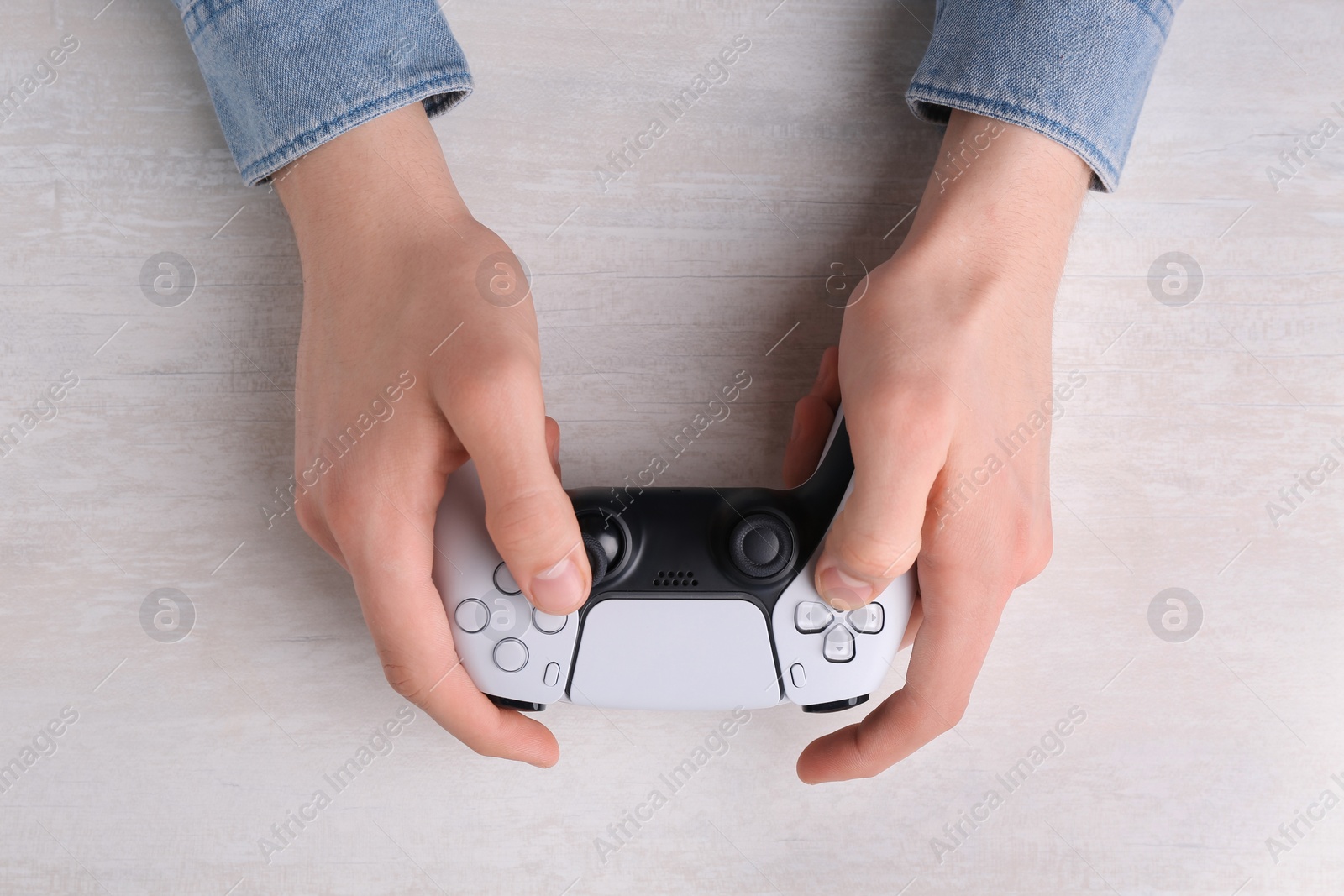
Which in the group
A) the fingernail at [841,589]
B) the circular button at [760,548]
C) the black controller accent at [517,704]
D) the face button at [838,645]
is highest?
the circular button at [760,548]

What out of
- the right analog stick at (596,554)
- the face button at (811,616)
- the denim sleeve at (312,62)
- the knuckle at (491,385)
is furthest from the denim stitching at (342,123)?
the face button at (811,616)

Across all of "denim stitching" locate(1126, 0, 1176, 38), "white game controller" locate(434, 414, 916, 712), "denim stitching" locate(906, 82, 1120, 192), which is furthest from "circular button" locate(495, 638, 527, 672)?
"denim stitching" locate(1126, 0, 1176, 38)

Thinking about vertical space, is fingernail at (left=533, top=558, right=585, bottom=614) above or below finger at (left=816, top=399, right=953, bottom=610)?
below

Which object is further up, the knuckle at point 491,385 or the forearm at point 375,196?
the forearm at point 375,196

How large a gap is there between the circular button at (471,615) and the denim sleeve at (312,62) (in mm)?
338

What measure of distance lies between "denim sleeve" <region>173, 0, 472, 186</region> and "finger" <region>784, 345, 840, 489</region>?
347 millimetres

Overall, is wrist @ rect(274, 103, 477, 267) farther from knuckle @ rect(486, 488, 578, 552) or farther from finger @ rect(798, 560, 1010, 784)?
finger @ rect(798, 560, 1010, 784)

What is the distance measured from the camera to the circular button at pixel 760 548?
567 mm

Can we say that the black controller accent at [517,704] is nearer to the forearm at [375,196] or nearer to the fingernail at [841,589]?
the fingernail at [841,589]

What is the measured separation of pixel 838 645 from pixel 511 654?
219 mm

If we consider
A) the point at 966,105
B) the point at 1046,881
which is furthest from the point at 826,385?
the point at 1046,881

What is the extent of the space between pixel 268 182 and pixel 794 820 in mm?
674

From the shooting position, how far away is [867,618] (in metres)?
0.58

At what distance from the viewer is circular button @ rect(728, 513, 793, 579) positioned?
0.57m
